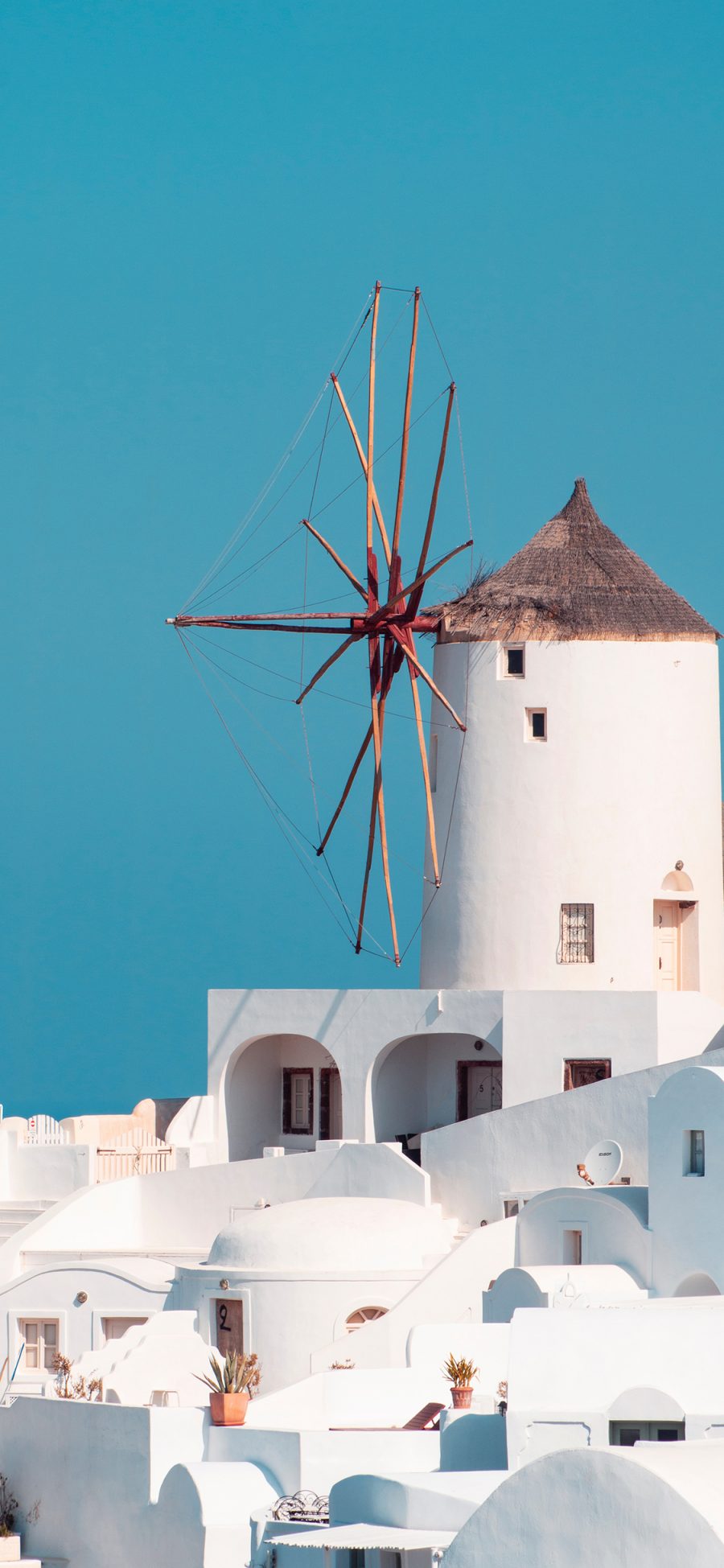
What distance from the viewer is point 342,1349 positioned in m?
26.4

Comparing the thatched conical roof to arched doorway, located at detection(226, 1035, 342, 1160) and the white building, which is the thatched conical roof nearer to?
the white building

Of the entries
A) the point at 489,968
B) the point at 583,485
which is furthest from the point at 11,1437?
the point at 583,485

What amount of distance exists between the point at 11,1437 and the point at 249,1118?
426 inches

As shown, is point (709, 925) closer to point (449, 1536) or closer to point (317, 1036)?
point (317, 1036)

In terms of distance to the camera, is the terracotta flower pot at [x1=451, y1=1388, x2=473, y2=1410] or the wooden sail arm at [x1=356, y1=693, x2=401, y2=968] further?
the wooden sail arm at [x1=356, y1=693, x2=401, y2=968]

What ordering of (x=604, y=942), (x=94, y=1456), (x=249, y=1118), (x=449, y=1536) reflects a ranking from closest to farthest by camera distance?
1. (x=449, y=1536)
2. (x=94, y=1456)
3. (x=604, y=942)
4. (x=249, y=1118)

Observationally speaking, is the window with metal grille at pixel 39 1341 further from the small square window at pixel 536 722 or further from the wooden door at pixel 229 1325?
the small square window at pixel 536 722

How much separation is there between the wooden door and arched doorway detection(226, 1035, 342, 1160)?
672 centimetres

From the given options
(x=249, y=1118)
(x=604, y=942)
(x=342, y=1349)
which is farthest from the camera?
(x=249, y=1118)

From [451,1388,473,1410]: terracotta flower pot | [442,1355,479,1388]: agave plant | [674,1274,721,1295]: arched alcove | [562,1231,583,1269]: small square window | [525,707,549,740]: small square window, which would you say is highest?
[525,707,549,740]: small square window

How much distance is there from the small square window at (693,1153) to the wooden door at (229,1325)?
5.66 metres

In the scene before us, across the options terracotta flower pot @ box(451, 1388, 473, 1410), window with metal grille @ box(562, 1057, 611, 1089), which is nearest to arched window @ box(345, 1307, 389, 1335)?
window with metal grille @ box(562, 1057, 611, 1089)

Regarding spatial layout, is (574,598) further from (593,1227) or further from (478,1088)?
(593,1227)

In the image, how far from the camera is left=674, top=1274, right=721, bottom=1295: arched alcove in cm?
2428
